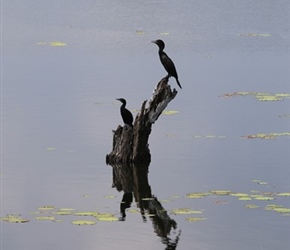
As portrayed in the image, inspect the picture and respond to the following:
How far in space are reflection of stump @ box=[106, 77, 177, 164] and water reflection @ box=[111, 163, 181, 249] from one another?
171 mm

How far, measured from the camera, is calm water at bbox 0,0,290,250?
47.6 feet

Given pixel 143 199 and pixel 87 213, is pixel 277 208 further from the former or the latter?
pixel 87 213

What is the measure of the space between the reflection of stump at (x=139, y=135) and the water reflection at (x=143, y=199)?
171 millimetres

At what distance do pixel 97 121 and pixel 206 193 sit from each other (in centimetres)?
540

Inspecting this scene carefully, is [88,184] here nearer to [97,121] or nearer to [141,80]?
[97,121]

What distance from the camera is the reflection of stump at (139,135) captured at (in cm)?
1862

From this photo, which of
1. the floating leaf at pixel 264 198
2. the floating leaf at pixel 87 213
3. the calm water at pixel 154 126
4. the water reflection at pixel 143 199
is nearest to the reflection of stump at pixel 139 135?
the water reflection at pixel 143 199

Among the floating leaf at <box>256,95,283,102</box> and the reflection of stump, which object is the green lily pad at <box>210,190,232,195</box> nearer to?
the reflection of stump

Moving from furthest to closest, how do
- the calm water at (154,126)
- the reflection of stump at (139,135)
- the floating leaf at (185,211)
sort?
the reflection of stump at (139,135) < the floating leaf at (185,211) < the calm water at (154,126)

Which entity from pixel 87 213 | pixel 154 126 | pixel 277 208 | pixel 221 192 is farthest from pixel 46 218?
pixel 154 126

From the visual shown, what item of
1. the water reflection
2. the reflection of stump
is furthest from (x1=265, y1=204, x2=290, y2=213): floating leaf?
the reflection of stump

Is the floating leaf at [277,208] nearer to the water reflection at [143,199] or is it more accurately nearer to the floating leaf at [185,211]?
the floating leaf at [185,211]

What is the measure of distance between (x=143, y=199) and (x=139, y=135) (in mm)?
2572

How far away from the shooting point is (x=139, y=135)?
734 inches
